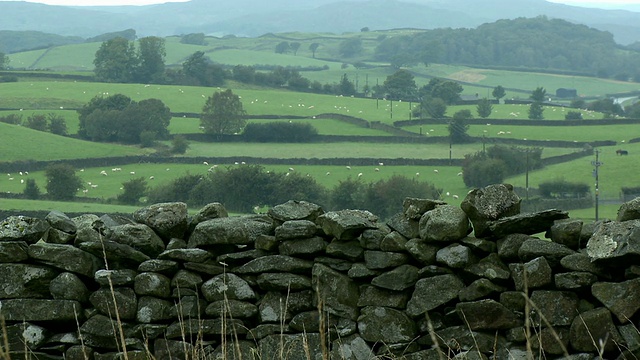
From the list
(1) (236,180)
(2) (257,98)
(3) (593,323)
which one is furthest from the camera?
(2) (257,98)

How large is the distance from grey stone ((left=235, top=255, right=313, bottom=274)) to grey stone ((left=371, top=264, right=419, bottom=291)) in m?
0.62

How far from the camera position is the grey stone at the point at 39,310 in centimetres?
800

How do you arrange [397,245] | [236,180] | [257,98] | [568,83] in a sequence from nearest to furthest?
[397,245]
[236,180]
[257,98]
[568,83]

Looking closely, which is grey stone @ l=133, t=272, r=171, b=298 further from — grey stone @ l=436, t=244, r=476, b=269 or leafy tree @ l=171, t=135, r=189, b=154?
leafy tree @ l=171, t=135, r=189, b=154

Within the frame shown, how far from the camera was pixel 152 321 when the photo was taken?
26.2ft

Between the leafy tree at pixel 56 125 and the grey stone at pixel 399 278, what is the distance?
97059 millimetres

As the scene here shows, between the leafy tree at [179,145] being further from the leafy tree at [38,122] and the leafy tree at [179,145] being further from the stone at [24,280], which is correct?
the stone at [24,280]

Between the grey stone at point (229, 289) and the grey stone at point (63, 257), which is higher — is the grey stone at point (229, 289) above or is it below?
below

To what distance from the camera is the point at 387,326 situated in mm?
7707

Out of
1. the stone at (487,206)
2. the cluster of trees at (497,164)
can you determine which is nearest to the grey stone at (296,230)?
the stone at (487,206)

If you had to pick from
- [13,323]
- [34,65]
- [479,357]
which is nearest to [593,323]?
[479,357]

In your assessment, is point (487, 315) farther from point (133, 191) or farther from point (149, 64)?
point (149, 64)

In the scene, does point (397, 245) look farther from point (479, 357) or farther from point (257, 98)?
point (257, 98)

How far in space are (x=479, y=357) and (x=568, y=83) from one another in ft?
634
